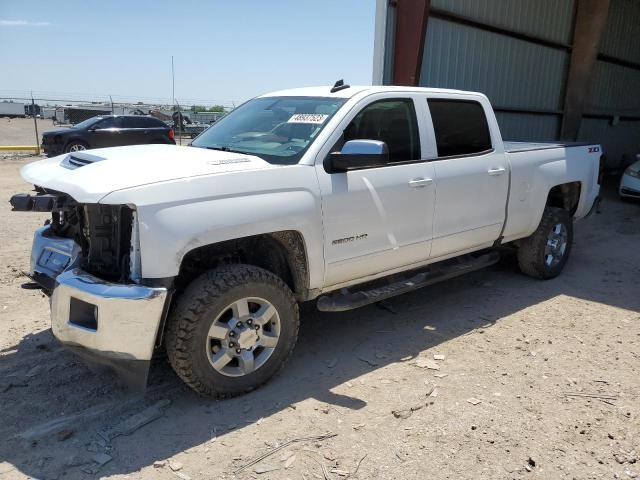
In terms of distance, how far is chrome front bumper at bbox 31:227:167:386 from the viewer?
2.94m

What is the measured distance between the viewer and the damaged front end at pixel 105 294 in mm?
2955

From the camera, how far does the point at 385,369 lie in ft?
13.1

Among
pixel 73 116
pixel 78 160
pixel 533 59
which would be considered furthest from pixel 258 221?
pixel 73 116

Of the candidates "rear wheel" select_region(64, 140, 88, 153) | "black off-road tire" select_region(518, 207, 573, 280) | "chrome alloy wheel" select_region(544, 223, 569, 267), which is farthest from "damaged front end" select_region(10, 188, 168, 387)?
"rear wheel" select_region(64, 140, 88, 153)

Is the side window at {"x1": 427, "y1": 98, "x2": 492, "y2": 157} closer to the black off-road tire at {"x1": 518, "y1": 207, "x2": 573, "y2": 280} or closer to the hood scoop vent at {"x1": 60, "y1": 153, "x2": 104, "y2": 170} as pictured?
the black off-road tire at {"x1": 518, "y1": 207, "x2": 573, "y2": 280}

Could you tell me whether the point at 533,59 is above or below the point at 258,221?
above

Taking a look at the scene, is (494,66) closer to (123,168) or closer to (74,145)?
(123,168)

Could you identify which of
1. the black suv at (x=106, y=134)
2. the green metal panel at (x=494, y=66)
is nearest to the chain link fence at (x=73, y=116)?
the black suv at (x=106, y=134)

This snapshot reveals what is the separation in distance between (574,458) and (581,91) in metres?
13.4

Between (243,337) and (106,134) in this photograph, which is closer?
(243,337)

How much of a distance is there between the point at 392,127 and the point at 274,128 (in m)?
0.94

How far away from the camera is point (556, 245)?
6.09 metres

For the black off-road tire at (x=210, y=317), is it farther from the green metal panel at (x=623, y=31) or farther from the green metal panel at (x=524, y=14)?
the green metal panel at (x=623, y=31)

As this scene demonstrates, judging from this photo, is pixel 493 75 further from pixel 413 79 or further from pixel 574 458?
pixel 574 458
